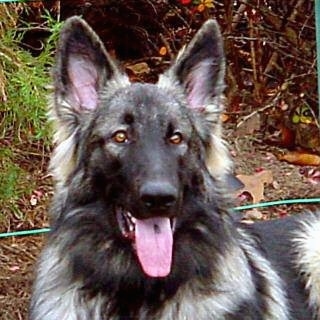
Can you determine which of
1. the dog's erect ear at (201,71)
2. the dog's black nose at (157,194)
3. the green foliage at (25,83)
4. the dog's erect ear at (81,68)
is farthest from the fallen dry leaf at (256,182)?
the dog's black nose at (157,194)

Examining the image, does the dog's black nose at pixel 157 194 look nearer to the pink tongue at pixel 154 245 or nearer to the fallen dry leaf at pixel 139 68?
the pink tongue at pixel 154 245

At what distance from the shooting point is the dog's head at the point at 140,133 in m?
4.25

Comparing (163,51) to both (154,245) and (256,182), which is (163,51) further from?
(154,245)

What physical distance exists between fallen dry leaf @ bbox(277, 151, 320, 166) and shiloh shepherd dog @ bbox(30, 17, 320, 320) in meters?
3.38

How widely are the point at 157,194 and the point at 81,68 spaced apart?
0.75 m

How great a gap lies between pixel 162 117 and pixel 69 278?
79 centimetres

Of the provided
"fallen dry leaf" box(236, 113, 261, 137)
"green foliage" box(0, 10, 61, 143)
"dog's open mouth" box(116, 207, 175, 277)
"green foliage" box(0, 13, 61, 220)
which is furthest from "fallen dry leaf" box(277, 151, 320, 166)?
"dog's open mouth" box(116, 207, 175, 277)

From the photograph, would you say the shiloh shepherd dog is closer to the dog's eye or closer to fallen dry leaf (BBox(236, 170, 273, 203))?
the dog's eye

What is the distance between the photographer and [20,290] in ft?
20.7

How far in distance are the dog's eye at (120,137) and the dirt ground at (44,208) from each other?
201cm

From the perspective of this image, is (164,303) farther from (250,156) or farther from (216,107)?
(250,156)

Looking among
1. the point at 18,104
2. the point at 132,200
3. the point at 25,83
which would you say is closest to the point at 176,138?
the point at 132,200

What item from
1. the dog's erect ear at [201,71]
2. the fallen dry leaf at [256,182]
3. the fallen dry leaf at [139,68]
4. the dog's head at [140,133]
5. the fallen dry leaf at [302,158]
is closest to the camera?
the dog's head at [140,133]

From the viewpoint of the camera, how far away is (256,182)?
739 cm
